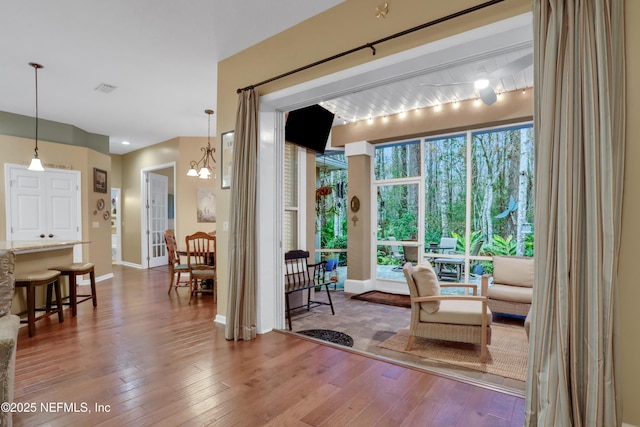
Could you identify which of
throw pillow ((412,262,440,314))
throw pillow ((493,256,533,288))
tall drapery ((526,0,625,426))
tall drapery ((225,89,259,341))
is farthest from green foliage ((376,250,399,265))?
tall drapery ((526,0,625,426))

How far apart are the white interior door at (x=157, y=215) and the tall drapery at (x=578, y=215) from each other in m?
8.43

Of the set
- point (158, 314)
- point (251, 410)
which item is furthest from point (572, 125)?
point (158, 314)

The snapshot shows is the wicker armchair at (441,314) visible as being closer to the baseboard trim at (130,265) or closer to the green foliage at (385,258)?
the green foliage at (385,258)

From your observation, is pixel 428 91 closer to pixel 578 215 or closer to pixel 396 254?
pixel 396 254

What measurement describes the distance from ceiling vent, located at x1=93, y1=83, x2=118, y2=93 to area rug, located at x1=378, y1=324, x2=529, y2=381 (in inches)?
189

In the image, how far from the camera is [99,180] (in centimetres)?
684

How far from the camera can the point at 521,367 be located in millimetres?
2875

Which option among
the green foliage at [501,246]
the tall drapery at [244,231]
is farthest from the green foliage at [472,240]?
the tall drapery at [244,231]

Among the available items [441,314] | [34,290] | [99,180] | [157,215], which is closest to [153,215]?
[157,215]

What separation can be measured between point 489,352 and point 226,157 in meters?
3.44

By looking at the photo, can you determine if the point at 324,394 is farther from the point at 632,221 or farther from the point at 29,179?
the point at 29,179

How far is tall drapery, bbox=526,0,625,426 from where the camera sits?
1.59 metres

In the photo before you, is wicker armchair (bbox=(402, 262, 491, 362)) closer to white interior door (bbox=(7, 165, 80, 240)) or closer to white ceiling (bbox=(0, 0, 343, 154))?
white ceiling (bbox=(0, 0, 343, 154))

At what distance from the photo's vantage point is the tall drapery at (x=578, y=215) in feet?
5.22
